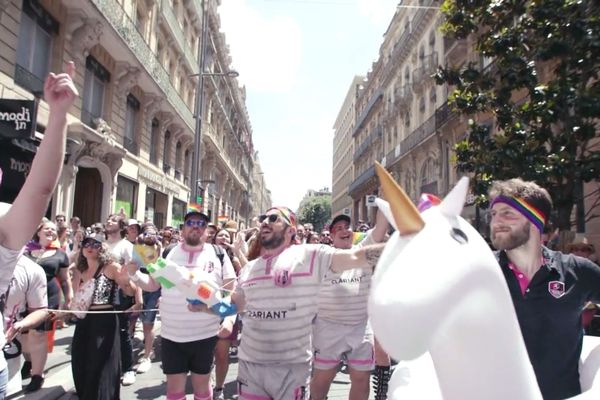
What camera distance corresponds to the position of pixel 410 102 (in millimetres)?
25906

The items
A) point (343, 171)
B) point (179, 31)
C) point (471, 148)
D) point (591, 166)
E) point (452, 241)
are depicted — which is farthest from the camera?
point (343, 171)

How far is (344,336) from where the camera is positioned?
3957 mm

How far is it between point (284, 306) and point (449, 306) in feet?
6.19

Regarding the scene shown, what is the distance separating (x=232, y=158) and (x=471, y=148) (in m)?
37.8

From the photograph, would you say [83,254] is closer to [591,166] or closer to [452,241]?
[452,241]

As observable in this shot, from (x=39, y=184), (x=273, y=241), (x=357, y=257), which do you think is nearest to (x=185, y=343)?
(x=273, y=241)

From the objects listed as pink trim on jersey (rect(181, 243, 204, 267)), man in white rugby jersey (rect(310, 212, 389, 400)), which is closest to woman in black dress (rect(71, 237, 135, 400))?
pink trim on jersey (rect(181, 243, 204, 267))

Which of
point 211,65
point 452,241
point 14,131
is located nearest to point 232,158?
point 211,65

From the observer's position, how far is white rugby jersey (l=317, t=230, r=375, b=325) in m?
4.05

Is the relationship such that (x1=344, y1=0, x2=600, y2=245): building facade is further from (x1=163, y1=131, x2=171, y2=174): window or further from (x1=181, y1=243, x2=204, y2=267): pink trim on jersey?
(x1=163, y1=131, x2=171, y2=174): window

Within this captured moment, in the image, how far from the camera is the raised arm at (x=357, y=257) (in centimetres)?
262

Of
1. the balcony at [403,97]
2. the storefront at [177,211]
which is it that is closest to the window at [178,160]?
the storefront at [177,211]

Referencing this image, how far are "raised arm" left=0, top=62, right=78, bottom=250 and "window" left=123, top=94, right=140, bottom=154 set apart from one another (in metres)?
15.8

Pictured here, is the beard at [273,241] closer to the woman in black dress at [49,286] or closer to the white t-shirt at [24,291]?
the white t-shirt at [24,291]
